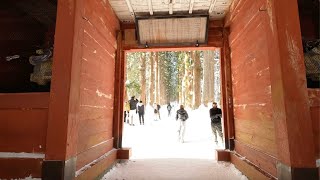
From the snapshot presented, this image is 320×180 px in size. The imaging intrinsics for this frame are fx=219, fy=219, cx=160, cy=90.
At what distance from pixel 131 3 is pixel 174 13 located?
1176 mm

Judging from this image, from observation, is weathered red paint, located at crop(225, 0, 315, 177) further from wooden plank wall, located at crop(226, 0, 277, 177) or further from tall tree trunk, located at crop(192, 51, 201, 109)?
tall tree trunk, located at crop(192, 51, 201, 109)

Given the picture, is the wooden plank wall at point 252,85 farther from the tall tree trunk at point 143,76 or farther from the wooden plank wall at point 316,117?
the tall tree trunk at point 143,76

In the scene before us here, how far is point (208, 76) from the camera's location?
62.5ft

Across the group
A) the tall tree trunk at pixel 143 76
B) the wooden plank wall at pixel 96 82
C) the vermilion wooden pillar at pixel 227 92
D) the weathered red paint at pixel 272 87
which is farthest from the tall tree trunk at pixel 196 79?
the weathered red paint at pixel 272 87

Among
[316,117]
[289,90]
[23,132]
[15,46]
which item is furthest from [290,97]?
[15,46]

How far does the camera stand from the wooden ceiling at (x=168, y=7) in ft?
17.3

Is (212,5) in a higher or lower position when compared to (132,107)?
higher

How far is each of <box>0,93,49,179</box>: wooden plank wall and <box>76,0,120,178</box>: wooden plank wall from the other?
0.55 meters

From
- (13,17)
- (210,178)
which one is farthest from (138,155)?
(13,17)

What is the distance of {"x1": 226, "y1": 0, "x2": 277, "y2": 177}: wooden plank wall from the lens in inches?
135

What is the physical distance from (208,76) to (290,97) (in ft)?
54.5

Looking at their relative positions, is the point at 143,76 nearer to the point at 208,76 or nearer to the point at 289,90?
the point at 208,76

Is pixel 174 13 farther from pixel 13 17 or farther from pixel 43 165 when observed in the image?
pixel 43 165

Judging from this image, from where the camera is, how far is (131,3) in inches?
Answer: 210
